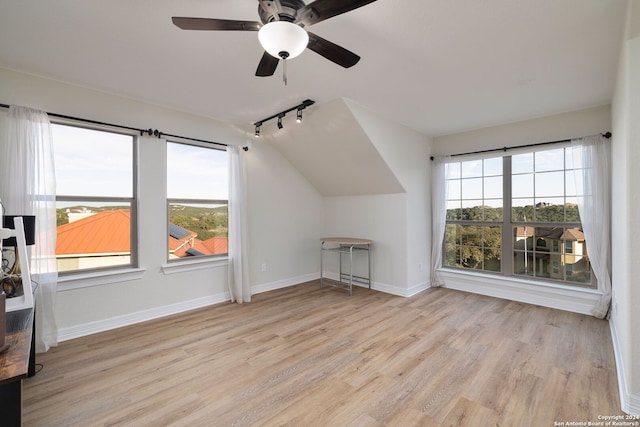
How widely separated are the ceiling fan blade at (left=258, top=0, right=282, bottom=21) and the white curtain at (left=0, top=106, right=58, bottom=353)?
2628mm

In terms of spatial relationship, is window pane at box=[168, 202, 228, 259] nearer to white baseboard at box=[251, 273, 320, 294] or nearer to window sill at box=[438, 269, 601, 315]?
white baseboard at box=[251, 273, 320, 294]

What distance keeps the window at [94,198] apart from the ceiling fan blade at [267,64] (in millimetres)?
2271

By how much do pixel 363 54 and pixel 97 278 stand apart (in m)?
3.44

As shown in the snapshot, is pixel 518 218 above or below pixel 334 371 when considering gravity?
above

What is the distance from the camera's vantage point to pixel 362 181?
4.59 m

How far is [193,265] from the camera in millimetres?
3848

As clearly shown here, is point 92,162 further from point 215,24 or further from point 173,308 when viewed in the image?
point 215,24

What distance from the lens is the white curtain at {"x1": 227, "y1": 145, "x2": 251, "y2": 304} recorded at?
4.06m

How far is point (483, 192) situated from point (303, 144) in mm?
2867

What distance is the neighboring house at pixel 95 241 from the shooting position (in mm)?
3035

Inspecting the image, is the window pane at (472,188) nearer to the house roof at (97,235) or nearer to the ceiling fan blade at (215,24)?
the ceiling fan blade at (215,24)

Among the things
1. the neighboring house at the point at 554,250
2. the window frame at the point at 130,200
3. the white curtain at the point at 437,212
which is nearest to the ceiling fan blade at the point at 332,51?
the window frame at the point at 130,200

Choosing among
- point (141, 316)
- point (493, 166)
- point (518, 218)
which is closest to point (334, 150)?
point (493, 166)

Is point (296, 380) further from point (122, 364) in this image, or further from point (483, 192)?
point (483, 192)
